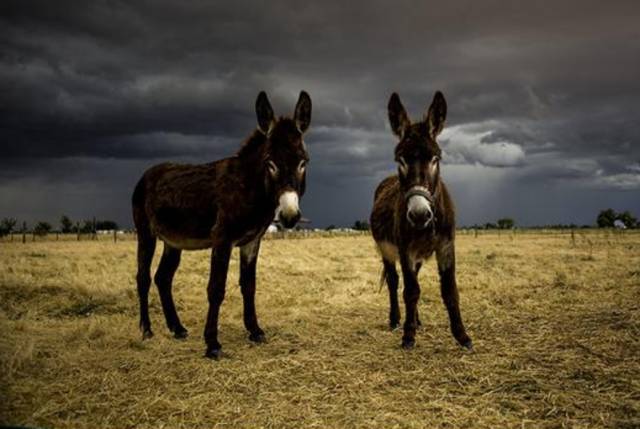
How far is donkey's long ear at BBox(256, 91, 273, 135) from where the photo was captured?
614 cm

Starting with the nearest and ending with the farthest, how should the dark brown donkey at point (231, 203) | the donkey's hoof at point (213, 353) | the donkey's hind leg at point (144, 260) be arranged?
the dark brown donkey at point (231, 203) < the donkey's hoof at point (213, 353) < the donkey's hind leg at point (144, 260)

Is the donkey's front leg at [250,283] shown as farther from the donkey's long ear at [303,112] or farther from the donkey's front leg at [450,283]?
the donkey's front leg at [450,283]

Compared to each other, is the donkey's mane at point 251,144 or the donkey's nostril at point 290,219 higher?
the donkey's mane at point 251,144

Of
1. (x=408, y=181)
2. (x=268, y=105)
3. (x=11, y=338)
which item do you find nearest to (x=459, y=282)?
(x=408, y=181)

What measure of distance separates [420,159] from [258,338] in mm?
3464

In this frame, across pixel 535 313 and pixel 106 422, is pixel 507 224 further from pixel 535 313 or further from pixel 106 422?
pixel 106 422

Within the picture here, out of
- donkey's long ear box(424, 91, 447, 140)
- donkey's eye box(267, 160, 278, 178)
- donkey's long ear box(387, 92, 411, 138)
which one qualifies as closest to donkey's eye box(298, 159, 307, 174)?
donkey's eye box(267, 160, 278, 178)

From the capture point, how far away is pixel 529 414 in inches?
162

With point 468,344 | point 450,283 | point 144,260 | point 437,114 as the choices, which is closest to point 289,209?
point 437,114

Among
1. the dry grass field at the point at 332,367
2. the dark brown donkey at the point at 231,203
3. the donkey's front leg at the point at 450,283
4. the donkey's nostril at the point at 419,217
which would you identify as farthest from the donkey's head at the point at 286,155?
the donkey's front leg at the point at 450,283

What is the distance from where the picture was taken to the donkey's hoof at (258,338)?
6.91 m

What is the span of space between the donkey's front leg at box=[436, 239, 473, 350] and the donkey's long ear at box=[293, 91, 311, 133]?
2.39 meters

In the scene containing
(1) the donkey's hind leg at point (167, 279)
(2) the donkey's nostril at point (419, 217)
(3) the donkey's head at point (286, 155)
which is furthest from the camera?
(1) the donkey's hind leg at point (167, 279)

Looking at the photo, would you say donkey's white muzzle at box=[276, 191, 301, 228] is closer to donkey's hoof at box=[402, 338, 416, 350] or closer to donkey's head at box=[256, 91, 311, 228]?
donkey's head at box=[256, 91, 311, 228]
